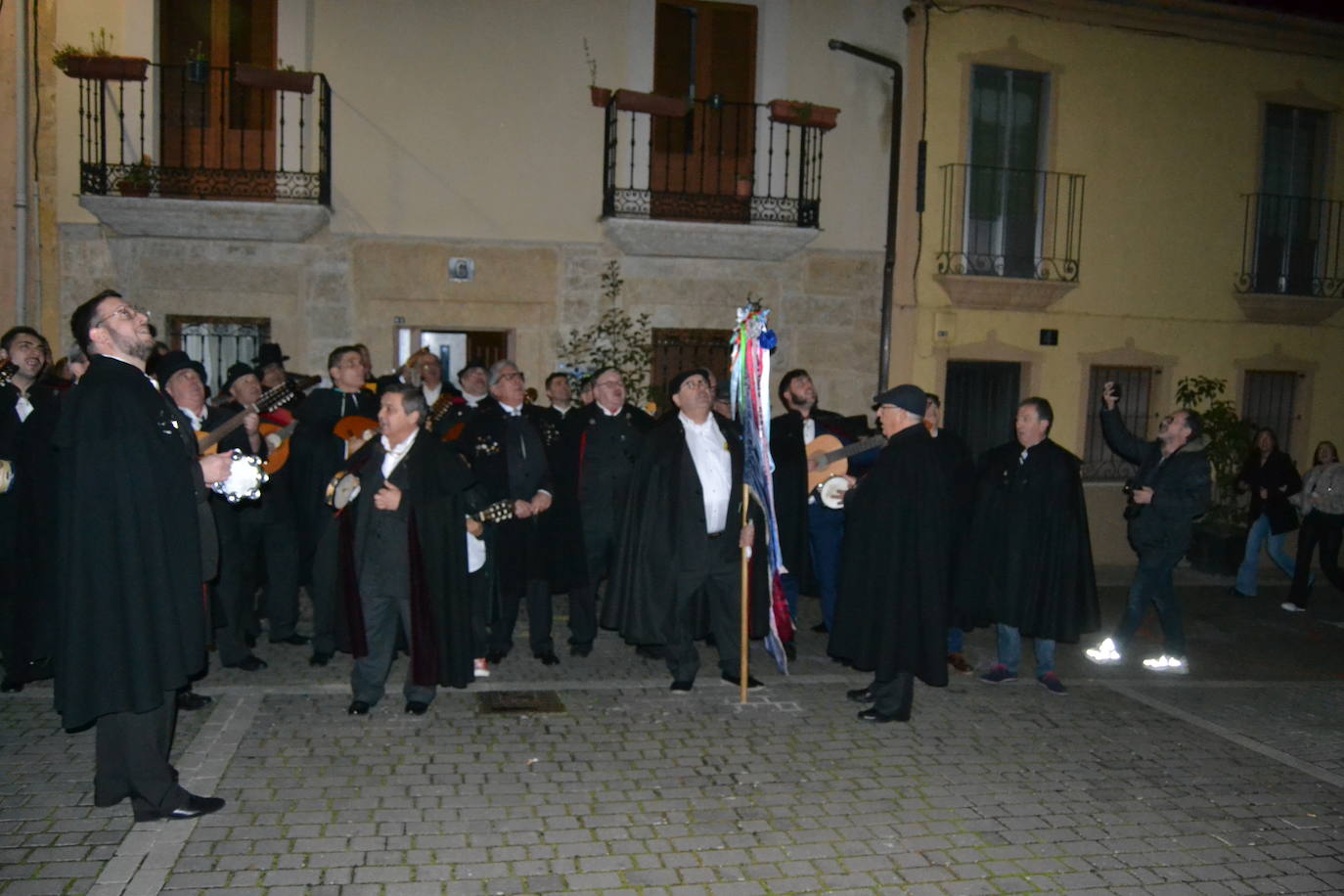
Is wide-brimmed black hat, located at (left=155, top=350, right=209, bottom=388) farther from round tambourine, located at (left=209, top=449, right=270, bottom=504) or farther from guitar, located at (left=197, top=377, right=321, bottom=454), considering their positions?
round tambourine, located at (left=209, top=449, right=270, bottom=504)

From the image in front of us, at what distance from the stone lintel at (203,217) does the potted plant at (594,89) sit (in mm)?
3261

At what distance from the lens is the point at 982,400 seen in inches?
556

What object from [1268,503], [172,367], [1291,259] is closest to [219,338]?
[172,367]

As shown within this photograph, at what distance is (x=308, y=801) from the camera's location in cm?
514

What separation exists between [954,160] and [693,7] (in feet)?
12.4

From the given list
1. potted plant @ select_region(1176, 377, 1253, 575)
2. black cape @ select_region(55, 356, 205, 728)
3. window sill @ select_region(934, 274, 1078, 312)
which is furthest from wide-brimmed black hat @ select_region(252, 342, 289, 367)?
potted plant @ select_region(1176, 377, 1253, 575)

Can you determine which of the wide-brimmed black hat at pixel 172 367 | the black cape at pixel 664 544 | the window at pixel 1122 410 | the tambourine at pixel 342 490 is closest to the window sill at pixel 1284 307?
the window at pixel 1122 410

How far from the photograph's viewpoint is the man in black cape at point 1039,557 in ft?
24.7

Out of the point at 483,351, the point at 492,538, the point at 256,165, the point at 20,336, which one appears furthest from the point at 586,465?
the point at 256,165

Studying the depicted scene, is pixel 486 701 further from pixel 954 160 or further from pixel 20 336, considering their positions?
pixel 954 160

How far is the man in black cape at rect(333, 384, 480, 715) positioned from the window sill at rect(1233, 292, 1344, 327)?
12.4 metres

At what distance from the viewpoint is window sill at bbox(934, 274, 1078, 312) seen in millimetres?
13469

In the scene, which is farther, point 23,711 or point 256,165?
point 256,165

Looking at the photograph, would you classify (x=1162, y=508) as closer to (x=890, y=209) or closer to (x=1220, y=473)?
(x=890, y=209)
